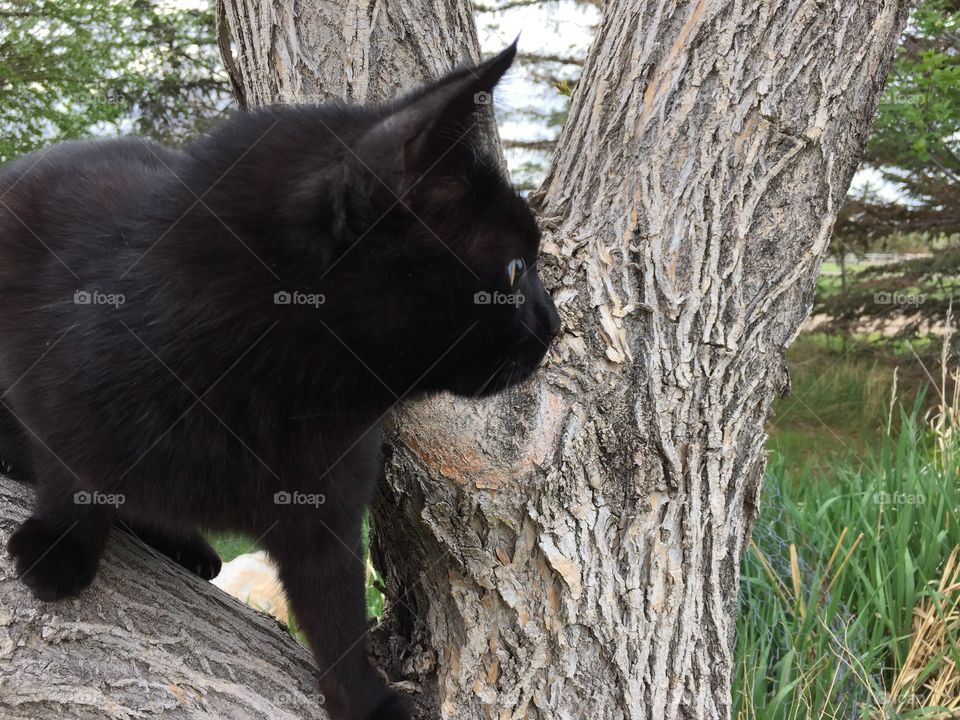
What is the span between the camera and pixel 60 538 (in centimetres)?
151

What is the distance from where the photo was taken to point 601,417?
1.52 m

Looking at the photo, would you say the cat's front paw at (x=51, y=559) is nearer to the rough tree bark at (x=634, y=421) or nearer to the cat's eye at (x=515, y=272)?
the rough tree bark at (x=634, y=421)

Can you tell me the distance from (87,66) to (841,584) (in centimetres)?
426

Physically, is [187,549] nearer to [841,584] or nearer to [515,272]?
[515,272]

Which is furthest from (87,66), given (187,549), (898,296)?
(898,296)

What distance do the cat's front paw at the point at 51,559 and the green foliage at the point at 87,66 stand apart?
10.5 feet

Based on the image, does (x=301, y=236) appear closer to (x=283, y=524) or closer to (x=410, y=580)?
(x=283, y=524)

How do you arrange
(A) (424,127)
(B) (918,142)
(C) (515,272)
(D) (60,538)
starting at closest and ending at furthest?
(A) (424,127) < (C) (515,272) < (D) (60,538) < (B) (918,142)

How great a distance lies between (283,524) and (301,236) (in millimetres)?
611

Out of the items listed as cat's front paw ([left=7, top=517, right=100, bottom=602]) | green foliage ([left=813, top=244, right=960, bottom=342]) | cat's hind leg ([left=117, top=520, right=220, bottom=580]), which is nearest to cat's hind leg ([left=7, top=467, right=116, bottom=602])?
cat's front paw ([left=7, top=517, right=100, bottom=602])

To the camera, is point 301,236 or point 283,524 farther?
point 283,524

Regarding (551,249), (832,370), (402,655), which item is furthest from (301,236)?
(832,370)

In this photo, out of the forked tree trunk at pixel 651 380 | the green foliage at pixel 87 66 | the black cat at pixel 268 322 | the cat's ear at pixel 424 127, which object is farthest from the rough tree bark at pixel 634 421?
the green foliage at pixel 87 66

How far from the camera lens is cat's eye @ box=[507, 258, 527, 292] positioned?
4.43 feet
